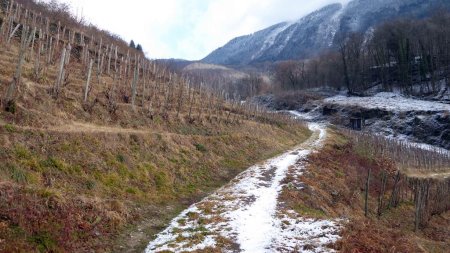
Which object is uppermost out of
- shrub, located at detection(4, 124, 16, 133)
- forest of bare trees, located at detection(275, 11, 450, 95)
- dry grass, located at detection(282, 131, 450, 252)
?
forest of bare trees, located at detection(275, 11, 450, 95)

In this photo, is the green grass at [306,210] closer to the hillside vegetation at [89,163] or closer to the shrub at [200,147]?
the hillside vegetation at [89,163]

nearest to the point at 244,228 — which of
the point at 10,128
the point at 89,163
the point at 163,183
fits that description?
the point at 163,183

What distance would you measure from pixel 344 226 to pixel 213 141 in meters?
20.0

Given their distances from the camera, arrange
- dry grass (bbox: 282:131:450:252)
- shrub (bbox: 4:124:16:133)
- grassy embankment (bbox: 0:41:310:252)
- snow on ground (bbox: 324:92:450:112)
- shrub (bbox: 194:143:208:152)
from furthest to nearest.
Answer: snow on ground (bbox: 324:92:450:112), shrub (bbox: 194:143:208:152), shrub (bbox: 4:124:16:133), dry grass (bbox: 282:131:450:252), grassy embankment (bbox: 0:41:310:252)

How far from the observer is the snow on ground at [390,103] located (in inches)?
3342

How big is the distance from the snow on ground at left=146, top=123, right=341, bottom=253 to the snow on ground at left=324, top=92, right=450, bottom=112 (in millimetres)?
76254

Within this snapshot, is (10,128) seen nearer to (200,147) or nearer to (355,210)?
(200,147)

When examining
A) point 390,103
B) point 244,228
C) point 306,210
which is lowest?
point 306,210

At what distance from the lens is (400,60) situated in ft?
339

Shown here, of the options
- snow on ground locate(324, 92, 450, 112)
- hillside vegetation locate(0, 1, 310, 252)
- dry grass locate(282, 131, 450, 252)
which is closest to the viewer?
hillside vegetation locate(0, 1, 310, 252)

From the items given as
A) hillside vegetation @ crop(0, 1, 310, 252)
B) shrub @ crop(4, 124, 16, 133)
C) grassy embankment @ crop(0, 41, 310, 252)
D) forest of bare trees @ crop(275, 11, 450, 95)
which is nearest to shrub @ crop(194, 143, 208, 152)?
grassy embankment @ crop(0, 41, 310, 252)

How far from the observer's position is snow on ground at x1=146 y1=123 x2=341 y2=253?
43.8 ft

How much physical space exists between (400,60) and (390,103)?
17.9m

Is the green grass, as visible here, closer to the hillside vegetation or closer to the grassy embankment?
the hillside vegetation
